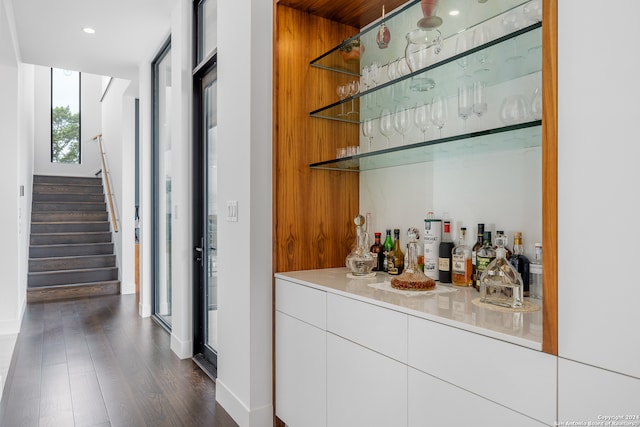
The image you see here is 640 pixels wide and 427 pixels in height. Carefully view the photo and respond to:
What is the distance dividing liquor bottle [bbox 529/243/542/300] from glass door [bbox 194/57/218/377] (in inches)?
87.3

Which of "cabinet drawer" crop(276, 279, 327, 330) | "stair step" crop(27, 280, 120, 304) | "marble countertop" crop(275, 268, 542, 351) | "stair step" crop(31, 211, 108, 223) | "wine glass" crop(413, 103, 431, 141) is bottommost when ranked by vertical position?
"stair step" crop(27, 280, 120, 304)

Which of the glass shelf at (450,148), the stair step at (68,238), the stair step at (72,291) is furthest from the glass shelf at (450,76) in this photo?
the stair step at (68,238)

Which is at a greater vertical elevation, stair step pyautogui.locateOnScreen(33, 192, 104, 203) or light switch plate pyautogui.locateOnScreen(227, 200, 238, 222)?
stair step pyautogui.locateOnScreen(33, 192, 104, 203)

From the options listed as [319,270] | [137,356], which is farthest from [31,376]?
[319,270]

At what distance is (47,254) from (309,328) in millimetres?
6004

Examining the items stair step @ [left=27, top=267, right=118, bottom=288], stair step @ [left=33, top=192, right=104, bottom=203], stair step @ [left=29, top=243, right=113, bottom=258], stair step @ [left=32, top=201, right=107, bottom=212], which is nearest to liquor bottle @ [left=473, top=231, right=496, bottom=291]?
stair step @ [left=27, top=267, right=118, bottom=288]

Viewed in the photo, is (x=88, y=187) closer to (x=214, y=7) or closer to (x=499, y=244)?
(x=214, y=7)

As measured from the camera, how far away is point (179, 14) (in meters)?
3.43

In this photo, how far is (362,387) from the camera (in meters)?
1.60

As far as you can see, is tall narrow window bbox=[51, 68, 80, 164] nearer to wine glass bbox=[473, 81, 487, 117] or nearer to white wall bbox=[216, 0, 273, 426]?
white wall bbox=[216, 0, 273, 426]

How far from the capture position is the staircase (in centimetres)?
581

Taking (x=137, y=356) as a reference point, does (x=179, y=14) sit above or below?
above

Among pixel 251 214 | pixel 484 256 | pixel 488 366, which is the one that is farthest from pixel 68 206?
pixel 488 366
